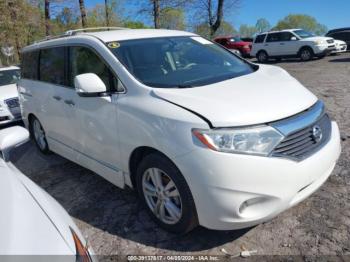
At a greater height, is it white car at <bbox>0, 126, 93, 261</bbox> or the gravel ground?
white car at <bbox>0, 126, 93, 261</bbox>

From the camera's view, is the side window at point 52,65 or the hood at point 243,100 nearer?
the hood at point 243,100

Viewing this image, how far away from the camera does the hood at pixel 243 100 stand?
8.44ft

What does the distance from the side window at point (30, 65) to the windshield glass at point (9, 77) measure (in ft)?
10.9

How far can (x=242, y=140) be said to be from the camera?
2498mm

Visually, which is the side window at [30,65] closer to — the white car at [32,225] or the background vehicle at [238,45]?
the white car at [32,225]

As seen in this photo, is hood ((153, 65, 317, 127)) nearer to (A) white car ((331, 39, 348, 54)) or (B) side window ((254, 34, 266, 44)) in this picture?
(A) white car ((331, 39, 348, 54))

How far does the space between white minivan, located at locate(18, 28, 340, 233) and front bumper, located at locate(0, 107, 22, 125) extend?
375cm

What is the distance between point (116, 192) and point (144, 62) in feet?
4.85

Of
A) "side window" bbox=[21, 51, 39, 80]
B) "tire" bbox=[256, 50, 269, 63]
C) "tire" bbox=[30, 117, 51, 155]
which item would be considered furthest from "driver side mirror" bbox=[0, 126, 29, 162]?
"tire" bbox=[256, 50, 269, 63]

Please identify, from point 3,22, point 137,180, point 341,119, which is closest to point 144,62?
point 137,180

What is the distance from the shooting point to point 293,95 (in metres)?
2.99

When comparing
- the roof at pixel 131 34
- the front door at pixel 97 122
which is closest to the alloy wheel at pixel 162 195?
the front door at pixel 97 122

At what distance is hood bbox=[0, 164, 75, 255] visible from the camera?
1.53 metres

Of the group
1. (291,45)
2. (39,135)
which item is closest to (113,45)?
(39,135)
